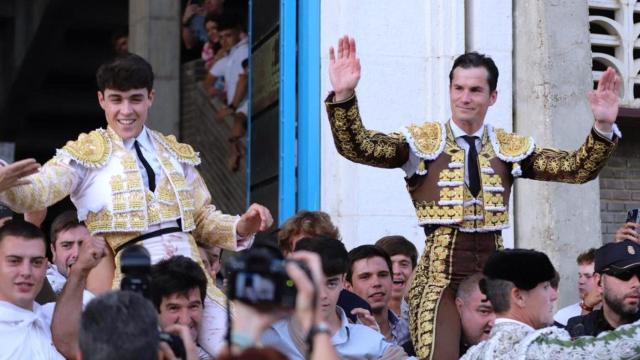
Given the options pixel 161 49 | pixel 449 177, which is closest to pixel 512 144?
pixel 449 177

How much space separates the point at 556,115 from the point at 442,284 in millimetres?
3376

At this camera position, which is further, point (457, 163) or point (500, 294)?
point (457, 163)

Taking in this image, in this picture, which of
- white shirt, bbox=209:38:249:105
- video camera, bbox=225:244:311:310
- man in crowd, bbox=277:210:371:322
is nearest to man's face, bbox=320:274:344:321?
man in crowd, bbox=277:210:371:322

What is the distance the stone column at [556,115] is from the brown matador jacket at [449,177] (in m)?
2.67

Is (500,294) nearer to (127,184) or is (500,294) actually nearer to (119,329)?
(127,184)

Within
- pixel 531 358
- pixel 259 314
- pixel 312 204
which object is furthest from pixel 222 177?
pixel 259 314

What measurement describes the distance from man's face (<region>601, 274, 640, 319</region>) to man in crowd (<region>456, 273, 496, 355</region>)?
0.85m

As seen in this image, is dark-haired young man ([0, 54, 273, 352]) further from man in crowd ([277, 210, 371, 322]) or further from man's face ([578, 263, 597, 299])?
man's face ([578, 263, 597, 299])

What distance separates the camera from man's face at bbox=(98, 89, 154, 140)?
6.89 metres

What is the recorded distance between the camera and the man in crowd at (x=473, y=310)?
7.09m

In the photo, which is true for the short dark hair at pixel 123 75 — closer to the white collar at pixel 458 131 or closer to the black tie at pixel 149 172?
the black tie at pixel 149 172

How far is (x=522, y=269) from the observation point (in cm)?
614

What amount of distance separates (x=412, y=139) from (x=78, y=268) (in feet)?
5.94

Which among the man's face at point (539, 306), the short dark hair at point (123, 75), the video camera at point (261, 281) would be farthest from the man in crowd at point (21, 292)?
the video camera at point (261, 281)
